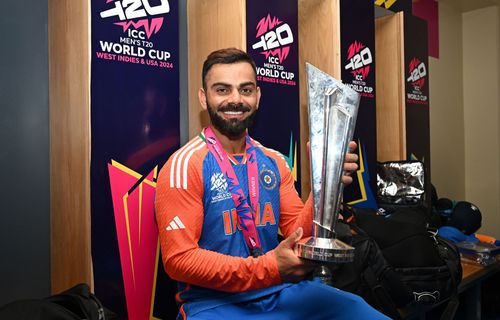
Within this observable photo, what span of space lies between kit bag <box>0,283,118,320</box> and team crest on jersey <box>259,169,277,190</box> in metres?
0.63

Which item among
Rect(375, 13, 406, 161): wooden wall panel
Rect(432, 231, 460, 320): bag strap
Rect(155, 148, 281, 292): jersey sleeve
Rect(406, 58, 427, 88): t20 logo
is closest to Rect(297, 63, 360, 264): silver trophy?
Rect(155, 148, 281, 292): jersey sleeve

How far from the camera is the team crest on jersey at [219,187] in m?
1.34

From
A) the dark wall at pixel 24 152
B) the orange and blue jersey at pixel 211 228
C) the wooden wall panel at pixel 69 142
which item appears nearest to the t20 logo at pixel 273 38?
the orange and blue jersey at pixel 211 228

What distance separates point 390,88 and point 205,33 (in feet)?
5.23

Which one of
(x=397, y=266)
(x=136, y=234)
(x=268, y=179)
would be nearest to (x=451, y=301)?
(x=397, y=266)

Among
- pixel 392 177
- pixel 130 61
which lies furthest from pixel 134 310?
pixel 392 177

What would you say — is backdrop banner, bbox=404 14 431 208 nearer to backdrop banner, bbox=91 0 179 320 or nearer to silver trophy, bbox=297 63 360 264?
backdrop banner, bbox=91 0 179 320

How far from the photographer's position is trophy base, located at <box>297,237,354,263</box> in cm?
98

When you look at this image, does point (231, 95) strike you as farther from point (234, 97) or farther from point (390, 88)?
point (390, 88)

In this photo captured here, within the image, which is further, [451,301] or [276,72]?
[276,72]

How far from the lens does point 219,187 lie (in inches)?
53.3

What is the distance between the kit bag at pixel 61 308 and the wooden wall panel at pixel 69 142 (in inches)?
10.8

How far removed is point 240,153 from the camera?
1525 mm

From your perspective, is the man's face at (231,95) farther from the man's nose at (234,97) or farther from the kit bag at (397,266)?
the kit bag at (397,266)
